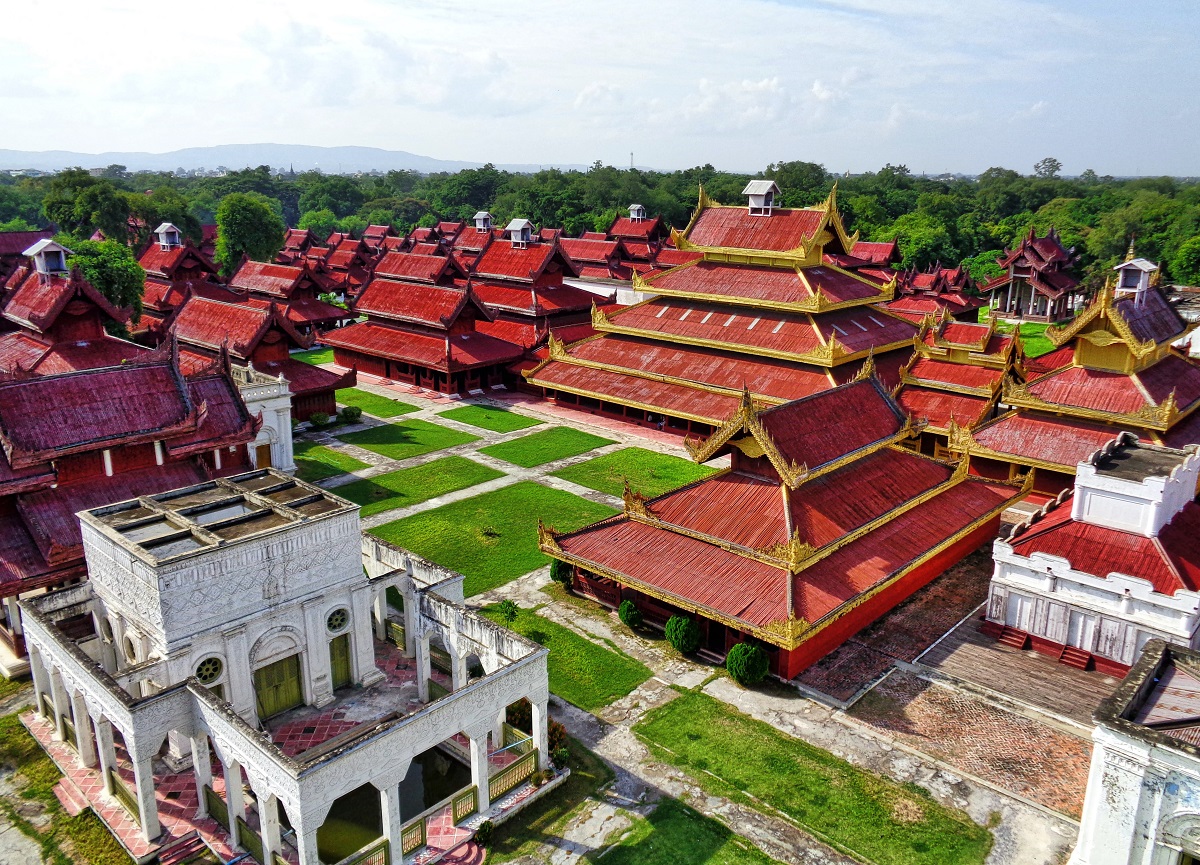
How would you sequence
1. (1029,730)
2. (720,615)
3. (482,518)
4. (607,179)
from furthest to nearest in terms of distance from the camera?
1. (607,179)
2. (482,518)
3. (720,615)
4. (1029,730)

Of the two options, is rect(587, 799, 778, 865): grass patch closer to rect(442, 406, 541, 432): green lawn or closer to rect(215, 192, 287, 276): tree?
rect(442, 406, 541, 432): green lawn

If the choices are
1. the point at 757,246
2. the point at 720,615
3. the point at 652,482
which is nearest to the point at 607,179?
the point at 757,246

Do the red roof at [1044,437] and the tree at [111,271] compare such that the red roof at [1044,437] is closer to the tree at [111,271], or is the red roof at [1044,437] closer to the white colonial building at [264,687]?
the white colonial building at [264,687]

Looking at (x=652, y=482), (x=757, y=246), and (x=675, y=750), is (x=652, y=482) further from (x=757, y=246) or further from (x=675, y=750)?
(x=675, y=750)

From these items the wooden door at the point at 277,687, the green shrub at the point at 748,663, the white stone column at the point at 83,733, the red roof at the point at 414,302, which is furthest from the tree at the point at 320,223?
the green shrub at the point at 748,663

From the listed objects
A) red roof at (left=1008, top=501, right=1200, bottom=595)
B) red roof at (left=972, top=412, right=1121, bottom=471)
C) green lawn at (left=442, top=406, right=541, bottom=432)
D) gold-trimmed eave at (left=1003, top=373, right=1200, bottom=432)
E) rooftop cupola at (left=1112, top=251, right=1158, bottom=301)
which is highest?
rooftop cupola at (left=1112, top=251, right=1158, bottom=301)

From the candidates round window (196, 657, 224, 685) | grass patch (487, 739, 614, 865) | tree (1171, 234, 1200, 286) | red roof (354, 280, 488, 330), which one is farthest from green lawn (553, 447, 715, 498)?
tree (1171, 234, 1200, 286)
